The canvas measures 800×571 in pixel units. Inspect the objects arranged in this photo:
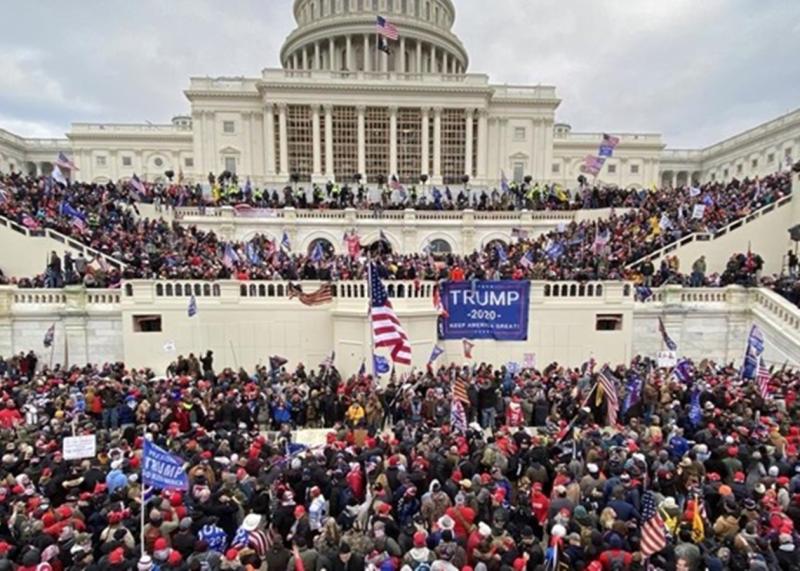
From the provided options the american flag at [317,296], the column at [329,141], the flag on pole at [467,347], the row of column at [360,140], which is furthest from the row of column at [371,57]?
the flag on pole at [467,347]

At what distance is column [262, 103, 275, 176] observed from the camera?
166 ft

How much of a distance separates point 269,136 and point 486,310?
4132 cm

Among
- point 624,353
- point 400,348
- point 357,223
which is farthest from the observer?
point 357,223

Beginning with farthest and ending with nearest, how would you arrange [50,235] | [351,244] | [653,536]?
[351,244], [50,235], [653,536]

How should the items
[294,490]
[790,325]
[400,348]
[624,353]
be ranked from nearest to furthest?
[294,490], [400,348], [790,325], [624,353]

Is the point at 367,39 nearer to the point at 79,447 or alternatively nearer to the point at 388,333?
the point at 388,333

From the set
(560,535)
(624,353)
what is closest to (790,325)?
(624,353)

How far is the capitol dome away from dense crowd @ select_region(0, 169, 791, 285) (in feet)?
154

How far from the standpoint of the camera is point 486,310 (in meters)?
16.7

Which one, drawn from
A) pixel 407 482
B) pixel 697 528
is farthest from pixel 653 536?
pixel 407 482

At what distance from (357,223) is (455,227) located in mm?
6573

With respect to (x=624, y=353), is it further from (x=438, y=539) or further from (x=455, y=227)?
(x=455, y=227)

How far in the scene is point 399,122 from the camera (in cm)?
5209

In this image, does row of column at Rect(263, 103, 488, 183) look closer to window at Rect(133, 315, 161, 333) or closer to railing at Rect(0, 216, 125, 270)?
railing at Rect(0, 216, 125, 270)
